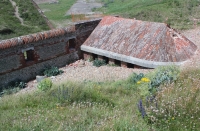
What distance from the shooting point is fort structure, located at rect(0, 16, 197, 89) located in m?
14.5

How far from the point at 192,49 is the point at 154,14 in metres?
14.7

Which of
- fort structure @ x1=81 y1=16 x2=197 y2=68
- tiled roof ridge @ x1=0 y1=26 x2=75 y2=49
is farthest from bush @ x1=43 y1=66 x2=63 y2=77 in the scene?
fort structure @ x1=81 y1=16 x2=197 y2=68

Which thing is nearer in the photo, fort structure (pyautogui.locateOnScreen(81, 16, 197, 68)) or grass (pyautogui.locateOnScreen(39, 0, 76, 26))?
fort structure (pyautogui.locateOnScreen(81, 16, 197, 68))

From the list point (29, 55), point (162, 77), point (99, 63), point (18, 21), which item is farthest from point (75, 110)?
point (18, 21)

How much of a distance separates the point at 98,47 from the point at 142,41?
2898 millimetres

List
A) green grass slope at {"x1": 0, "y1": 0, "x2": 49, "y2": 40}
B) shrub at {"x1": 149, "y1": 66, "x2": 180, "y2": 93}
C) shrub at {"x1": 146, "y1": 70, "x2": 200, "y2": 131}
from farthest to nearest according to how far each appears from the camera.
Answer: green grass slope at {"x1": 0, "y1": 0, "x2": 49, "y2": 40}
shrub at {"x1": 149, "y1": 66, "x2": 180, "y2": 93}
shrub at {"x1": 146, "y1": 70, "x2": 200, "y2": 131}

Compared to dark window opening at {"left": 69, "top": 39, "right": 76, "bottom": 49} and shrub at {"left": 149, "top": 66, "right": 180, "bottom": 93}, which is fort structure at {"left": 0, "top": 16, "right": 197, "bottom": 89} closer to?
dark window opening at {"left": 69, "top": 39, "right": 76, "bottom": 49}

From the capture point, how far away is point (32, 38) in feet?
50.2

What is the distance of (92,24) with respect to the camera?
731 inches

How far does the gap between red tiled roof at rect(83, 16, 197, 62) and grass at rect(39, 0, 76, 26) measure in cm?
1282

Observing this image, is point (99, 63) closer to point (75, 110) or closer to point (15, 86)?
point (15, 86)

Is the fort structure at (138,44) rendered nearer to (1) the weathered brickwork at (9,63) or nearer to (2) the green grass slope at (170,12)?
(1) the weathered brickwork at (9,63)

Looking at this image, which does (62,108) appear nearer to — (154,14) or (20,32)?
(20,32)

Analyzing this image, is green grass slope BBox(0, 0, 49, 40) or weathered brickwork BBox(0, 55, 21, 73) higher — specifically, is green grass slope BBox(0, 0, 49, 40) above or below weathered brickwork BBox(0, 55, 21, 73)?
below
